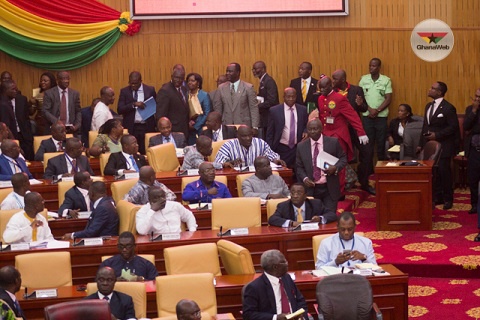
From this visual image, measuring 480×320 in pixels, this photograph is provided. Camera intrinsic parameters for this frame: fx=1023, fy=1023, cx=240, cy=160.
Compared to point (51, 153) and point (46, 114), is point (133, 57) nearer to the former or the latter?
point (46, 114)

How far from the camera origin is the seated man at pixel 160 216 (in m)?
10.1

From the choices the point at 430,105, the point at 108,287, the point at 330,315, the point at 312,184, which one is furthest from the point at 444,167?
the point at 108,287

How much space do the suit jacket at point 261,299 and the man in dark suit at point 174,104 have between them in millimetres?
6284

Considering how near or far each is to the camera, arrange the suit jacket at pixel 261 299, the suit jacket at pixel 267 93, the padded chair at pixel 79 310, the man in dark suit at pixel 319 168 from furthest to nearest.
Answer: the suit jacket at pixel 267 93
the man in dark suit at pixel 319 168
the suit jacket at pixel 261 299
the padded chair at pixel 79 310

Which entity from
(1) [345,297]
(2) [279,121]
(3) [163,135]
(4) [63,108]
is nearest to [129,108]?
(4) [63,108]

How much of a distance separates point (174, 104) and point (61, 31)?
2.62 meters

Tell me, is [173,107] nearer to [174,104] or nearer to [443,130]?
[174,104]

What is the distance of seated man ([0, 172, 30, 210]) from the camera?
34.8 feet

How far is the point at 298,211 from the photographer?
10.3 meters

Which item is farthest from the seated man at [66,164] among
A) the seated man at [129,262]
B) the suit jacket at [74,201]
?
the seated man at [129,262]

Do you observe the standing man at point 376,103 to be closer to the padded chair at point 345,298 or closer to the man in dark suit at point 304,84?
the man in dark suit at point 304,84

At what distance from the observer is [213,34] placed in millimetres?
15648

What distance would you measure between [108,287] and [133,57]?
8.13 m

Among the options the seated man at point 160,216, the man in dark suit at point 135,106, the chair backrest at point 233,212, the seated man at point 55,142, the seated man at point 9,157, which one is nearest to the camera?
the seated man at point 160,216
